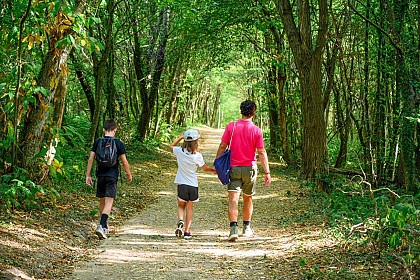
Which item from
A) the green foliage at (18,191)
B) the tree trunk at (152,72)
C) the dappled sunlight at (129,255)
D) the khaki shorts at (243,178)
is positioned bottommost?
the dappled sunlight at (129,255)

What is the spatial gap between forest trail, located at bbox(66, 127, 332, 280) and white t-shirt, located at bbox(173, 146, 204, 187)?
3.02 feet

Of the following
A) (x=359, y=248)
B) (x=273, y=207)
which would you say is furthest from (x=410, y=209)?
(x=273, y=207)

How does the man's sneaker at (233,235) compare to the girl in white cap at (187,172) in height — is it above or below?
below

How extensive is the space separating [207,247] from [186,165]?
56.0 inches

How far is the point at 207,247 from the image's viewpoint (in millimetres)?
7676

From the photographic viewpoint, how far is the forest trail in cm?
621

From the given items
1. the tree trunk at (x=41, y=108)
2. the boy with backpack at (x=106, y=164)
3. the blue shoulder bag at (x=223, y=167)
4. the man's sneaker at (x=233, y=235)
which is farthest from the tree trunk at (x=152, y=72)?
the man's sneaker at (x=233, y=235)

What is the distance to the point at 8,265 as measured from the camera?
18.6ft

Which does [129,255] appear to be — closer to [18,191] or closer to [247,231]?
[18,191]

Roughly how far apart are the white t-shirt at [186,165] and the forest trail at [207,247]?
0.92 meters

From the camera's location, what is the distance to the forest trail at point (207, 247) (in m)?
6.21

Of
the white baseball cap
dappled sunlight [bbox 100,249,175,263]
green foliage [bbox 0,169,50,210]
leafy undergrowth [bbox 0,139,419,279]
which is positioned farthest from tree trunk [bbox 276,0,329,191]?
green foliage [bbox 0,169,50,210]

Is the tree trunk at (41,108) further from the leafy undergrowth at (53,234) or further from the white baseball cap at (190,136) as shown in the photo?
the white baseball cap at (190,136)

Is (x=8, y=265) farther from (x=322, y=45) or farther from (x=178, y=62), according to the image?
(x=178, y=62)
